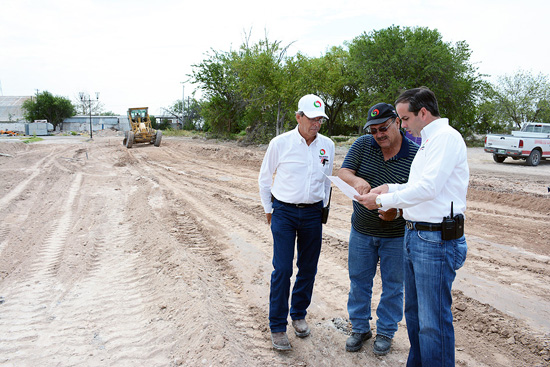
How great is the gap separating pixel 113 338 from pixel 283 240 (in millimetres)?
1904

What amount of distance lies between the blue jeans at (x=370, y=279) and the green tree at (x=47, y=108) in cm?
6749

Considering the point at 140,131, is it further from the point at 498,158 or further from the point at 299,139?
the point at 299,139

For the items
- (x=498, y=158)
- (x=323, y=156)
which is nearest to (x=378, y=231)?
(x=323, y=156)

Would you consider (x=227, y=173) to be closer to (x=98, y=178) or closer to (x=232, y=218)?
(x=98, y=178)

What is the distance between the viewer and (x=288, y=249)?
3342mm

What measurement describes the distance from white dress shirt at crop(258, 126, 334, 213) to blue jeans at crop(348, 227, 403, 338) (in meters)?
0.52

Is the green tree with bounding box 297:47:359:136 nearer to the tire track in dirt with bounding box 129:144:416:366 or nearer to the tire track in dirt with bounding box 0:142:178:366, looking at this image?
the tire track in dirt with bounding box 129:144:416:366

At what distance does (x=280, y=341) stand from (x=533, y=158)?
17416 mm

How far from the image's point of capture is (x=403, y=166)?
3135 millimetres

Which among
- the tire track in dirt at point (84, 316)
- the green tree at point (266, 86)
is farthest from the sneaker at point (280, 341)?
the green tree at point (266, 86)

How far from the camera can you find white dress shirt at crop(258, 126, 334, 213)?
11.0 ft

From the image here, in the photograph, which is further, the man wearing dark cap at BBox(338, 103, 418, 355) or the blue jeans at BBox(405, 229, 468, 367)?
the man wearing dark cap at BBox(338, 103, 418, 355)

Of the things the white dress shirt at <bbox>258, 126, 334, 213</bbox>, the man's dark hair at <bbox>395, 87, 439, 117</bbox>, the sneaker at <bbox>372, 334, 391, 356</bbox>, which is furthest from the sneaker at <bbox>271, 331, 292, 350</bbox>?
the man's dark hair at <bbox>395, 87, 439, 117</bbox>

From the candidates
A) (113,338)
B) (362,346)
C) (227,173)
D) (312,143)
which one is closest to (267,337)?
(362,346)
